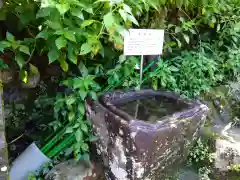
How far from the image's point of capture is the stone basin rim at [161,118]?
1.49 m

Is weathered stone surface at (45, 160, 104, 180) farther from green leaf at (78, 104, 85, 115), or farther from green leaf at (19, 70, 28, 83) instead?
green leaf at (19, 70, 28, 83)

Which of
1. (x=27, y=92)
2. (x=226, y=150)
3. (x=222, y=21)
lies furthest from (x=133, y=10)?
(x=222, y=21)

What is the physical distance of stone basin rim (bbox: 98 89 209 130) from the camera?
1494 millimetres

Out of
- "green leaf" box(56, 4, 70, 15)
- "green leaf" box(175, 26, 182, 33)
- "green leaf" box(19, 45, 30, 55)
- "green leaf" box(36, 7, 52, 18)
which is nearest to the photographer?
"green leaf" box(56, 4, 70, 15)

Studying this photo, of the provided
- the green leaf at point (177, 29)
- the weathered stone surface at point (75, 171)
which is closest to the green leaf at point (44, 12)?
the weathered stone surface at point (75, 171)

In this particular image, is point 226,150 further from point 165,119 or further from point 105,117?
point 105,117

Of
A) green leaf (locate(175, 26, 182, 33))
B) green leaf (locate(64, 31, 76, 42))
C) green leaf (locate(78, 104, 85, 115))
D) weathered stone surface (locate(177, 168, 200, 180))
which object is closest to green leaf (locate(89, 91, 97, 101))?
green leaf (locate(78, 104, 85, 115))

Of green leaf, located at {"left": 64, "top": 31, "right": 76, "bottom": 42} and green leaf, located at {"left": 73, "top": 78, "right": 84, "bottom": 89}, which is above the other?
green leaf, located at {"left": 64, "top": 31, "right": 76, "bottom": 42}

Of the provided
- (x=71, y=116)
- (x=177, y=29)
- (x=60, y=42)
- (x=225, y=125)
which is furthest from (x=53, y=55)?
(x=225, y=125)

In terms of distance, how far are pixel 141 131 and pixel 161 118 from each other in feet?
0.71

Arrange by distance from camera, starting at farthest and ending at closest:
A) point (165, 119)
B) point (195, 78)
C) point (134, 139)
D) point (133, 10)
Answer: point (195, 78), point (133, 10), point (165, 119), point (134, 139)

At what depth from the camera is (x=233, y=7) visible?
10.0 ft

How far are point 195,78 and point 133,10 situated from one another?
1.01m

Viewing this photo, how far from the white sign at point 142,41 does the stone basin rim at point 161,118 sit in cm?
32
